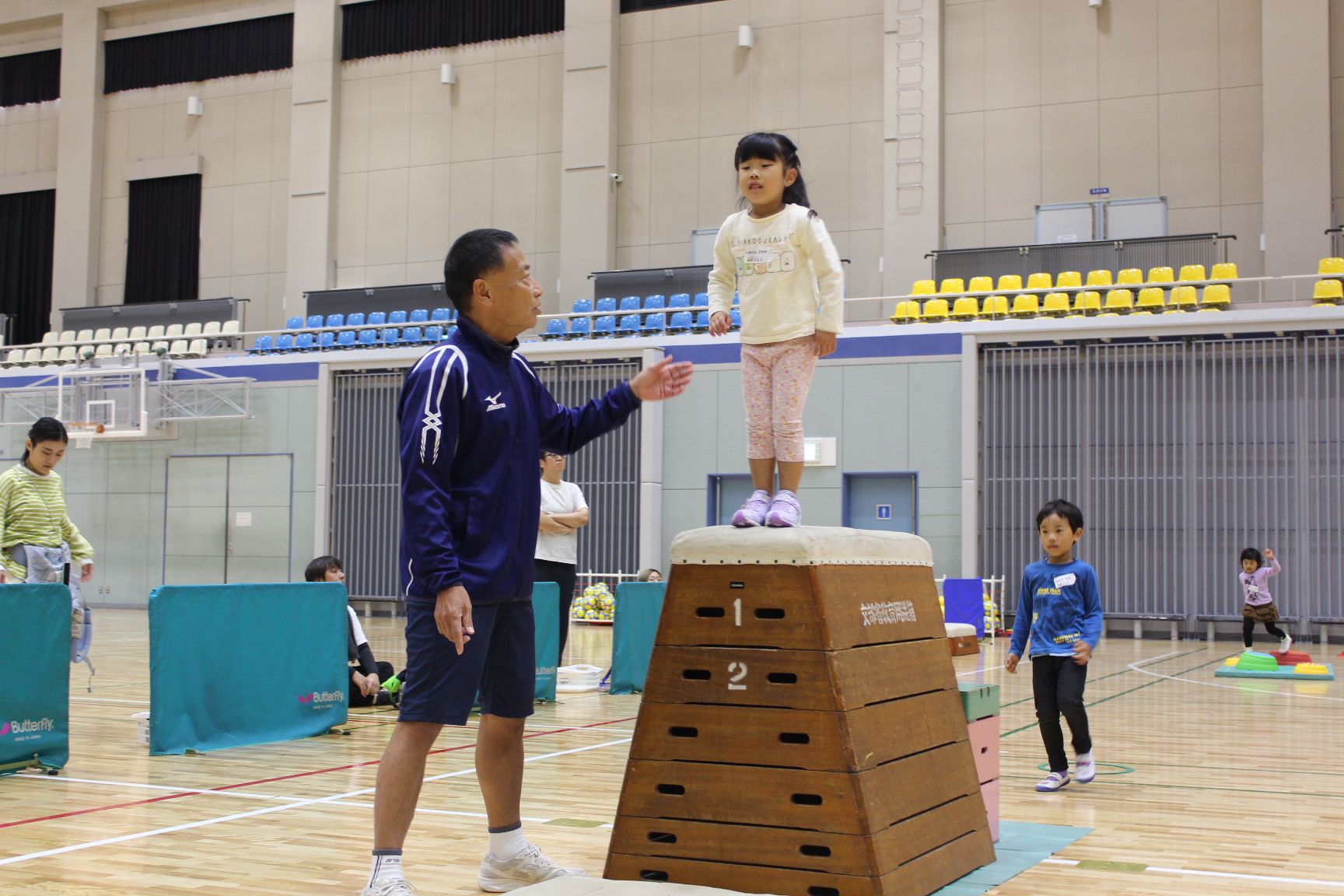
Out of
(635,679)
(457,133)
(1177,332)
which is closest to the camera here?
(635,679)

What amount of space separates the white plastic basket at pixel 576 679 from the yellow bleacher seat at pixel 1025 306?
35.4 feet

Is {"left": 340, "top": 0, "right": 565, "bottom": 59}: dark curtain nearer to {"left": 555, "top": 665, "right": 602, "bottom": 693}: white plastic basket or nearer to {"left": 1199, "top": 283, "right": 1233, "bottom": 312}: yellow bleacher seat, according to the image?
{"left": 1199, "top": 283, "right": 1233, "bottom": 312}: yellow bleacher seat

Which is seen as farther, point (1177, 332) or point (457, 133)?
point (457, 133)

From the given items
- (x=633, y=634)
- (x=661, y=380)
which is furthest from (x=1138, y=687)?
(x=661, y=380)

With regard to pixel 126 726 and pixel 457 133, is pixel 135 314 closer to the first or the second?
pixel 457 133

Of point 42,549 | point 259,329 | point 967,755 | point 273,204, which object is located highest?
point 273,204

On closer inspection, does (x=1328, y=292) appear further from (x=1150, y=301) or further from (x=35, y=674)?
(x=35, y=674)

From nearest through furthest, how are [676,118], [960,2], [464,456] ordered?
[464,456] → [960,2] → [676,118]

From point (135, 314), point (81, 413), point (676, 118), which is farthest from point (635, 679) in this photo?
point (135, 314)

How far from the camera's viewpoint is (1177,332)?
18.1 meters

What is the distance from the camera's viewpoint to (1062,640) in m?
6.02

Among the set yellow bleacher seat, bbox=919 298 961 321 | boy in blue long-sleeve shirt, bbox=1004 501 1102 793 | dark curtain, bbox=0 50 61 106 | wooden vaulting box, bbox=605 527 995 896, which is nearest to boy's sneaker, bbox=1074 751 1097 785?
boy in blue long-sleeve shirt, bbox=1004 501 1102 793

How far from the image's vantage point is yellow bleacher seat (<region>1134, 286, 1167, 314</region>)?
18188 millimetres

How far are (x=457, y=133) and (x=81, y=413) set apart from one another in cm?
900
